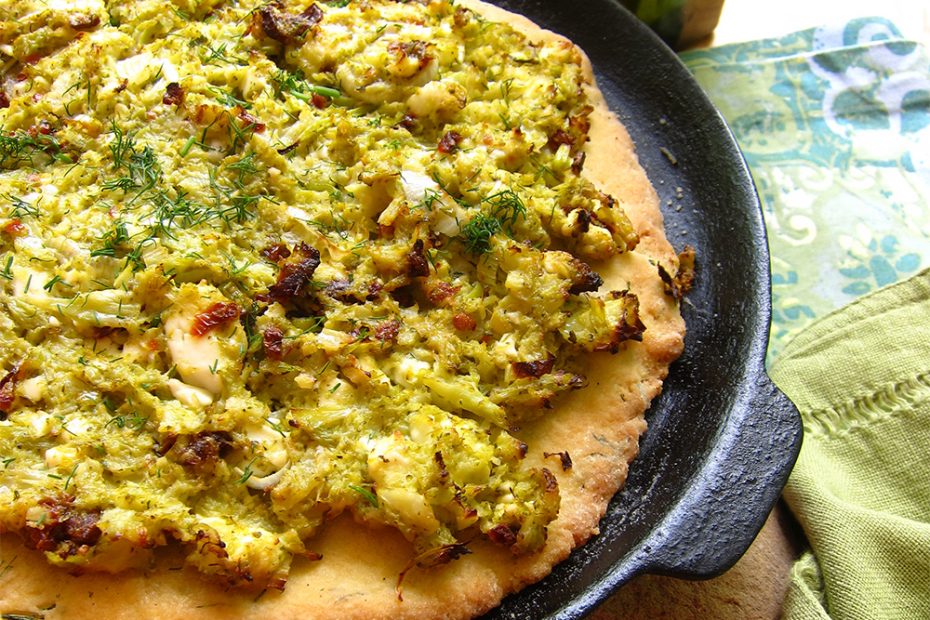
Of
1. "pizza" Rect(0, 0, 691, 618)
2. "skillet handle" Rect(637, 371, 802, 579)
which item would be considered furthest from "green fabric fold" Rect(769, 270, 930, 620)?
"pizza" Rect(0, 0, 691, 618)

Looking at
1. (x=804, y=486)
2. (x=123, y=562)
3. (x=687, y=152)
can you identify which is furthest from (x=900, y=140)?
Answer: (x=123, y=562)

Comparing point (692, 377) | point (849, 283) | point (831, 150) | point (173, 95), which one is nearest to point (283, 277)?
point (173, 95)

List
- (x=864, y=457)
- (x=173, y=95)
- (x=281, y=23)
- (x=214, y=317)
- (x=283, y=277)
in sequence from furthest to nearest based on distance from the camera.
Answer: (x=864, y=457) < (x=281, y=23) < (x=173, y=95) < (x=283, y=277) < (x=214, y=317)

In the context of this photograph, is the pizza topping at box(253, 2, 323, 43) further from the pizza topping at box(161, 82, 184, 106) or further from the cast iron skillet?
the cast iron skillet

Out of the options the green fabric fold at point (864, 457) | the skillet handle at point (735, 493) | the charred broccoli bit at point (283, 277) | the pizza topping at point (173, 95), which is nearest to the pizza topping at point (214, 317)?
the charred broccoli bit at point (283, 277)

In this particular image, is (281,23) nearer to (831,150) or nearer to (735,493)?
(735,493)

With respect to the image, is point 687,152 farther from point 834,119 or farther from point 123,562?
point 123,562

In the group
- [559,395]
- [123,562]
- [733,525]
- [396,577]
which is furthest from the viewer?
[559,395]
